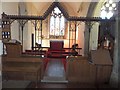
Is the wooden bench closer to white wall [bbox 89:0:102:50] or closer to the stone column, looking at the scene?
the stone column

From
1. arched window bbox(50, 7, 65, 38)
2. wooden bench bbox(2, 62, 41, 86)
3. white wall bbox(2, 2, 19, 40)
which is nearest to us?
wooden bench bbox(2, 62, 41, 86)

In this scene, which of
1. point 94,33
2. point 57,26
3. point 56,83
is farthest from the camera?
point 57,26

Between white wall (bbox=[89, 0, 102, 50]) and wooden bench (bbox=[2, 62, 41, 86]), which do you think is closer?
wooden bench (bbox=[2, 62, 41, 86])

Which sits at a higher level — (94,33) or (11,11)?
(11,11)

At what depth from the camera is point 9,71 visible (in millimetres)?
6266

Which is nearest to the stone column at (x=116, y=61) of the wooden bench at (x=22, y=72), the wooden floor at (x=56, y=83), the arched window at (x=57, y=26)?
the wooden floor at (x=56, y=83)

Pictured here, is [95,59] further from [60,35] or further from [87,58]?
[60,35]

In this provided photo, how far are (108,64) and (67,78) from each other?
1.36 metres

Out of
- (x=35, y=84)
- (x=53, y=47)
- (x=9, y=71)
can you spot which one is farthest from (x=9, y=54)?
(x=53, y=47)

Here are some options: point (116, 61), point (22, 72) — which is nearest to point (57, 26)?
point (22, 72)

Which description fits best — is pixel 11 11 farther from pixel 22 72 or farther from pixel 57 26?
pixel 57 26

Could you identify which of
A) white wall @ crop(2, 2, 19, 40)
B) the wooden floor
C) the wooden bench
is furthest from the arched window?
the wooden bench

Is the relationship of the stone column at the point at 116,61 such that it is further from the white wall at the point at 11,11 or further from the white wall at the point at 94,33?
the white wall at the point at 11,11

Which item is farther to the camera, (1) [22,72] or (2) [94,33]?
(2) [94,33]
